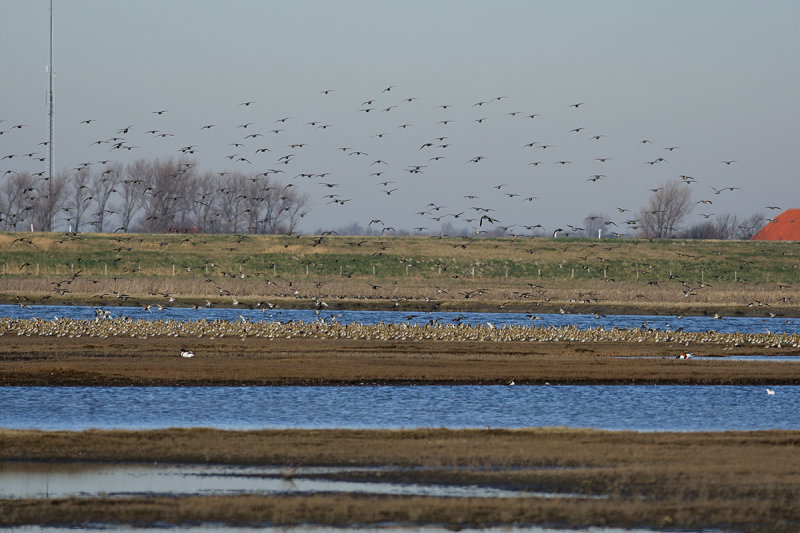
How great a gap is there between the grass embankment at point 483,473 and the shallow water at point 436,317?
124 feet

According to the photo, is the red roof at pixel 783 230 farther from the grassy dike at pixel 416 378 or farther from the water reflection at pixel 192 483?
the water reflection at pixel 192 483

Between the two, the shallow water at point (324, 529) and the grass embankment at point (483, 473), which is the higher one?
the grass embankment at point (483, 473)

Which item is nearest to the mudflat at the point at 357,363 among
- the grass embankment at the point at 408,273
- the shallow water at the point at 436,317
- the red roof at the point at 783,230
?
the shallow water at the point at 436,317

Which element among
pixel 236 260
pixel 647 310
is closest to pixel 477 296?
pixel 647 310

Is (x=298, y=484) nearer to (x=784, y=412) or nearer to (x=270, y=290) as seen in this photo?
(x=784, y=412)

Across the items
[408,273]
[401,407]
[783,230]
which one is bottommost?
[401,407]

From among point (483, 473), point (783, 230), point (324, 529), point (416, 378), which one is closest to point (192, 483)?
point (324, 529)

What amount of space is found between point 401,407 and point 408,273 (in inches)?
2924

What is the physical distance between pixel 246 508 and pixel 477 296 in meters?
68.3

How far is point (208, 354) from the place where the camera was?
42.3 metres

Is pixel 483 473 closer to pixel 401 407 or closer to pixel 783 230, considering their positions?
pixel 401 407

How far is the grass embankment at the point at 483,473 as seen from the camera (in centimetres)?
1798

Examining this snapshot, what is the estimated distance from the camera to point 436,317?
6931 centimetres

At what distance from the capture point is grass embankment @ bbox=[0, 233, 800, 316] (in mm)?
78875
